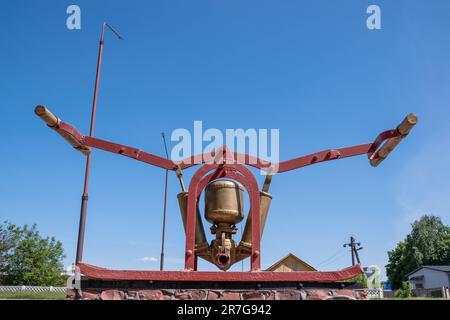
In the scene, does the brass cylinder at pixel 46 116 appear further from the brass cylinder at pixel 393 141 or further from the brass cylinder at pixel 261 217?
the brass cylinder at pixel 393 141

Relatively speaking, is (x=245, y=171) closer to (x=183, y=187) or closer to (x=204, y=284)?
(x=183, y=187)

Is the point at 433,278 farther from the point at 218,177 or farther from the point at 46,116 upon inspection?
the point at 46,116

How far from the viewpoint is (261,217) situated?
7207 millimetres

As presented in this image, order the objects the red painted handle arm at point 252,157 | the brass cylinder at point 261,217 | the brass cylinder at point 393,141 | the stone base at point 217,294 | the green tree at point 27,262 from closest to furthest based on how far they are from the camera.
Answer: the stone base at point 217,294 → the brass cylinder at point 393,141 → the brass cylinder at point 261,217 → the red painted handle arm at point 252,157 → the green tree at point 27,262

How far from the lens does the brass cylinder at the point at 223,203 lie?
22.4ft

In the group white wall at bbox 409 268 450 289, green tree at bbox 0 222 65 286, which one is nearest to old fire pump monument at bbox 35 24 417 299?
green tree at bbox 0 222 65 286

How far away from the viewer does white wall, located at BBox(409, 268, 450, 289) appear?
163ft

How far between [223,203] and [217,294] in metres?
1.63

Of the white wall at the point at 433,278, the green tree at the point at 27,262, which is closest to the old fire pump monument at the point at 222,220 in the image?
the green tree at the point at 27,262

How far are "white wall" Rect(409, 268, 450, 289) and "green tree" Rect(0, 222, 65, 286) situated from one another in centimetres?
4615

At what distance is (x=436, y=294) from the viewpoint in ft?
135

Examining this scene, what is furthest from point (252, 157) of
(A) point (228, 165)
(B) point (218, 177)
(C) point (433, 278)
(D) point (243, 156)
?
(C) point (433, 278)

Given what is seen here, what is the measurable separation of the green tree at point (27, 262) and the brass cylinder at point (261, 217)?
38266 mm
